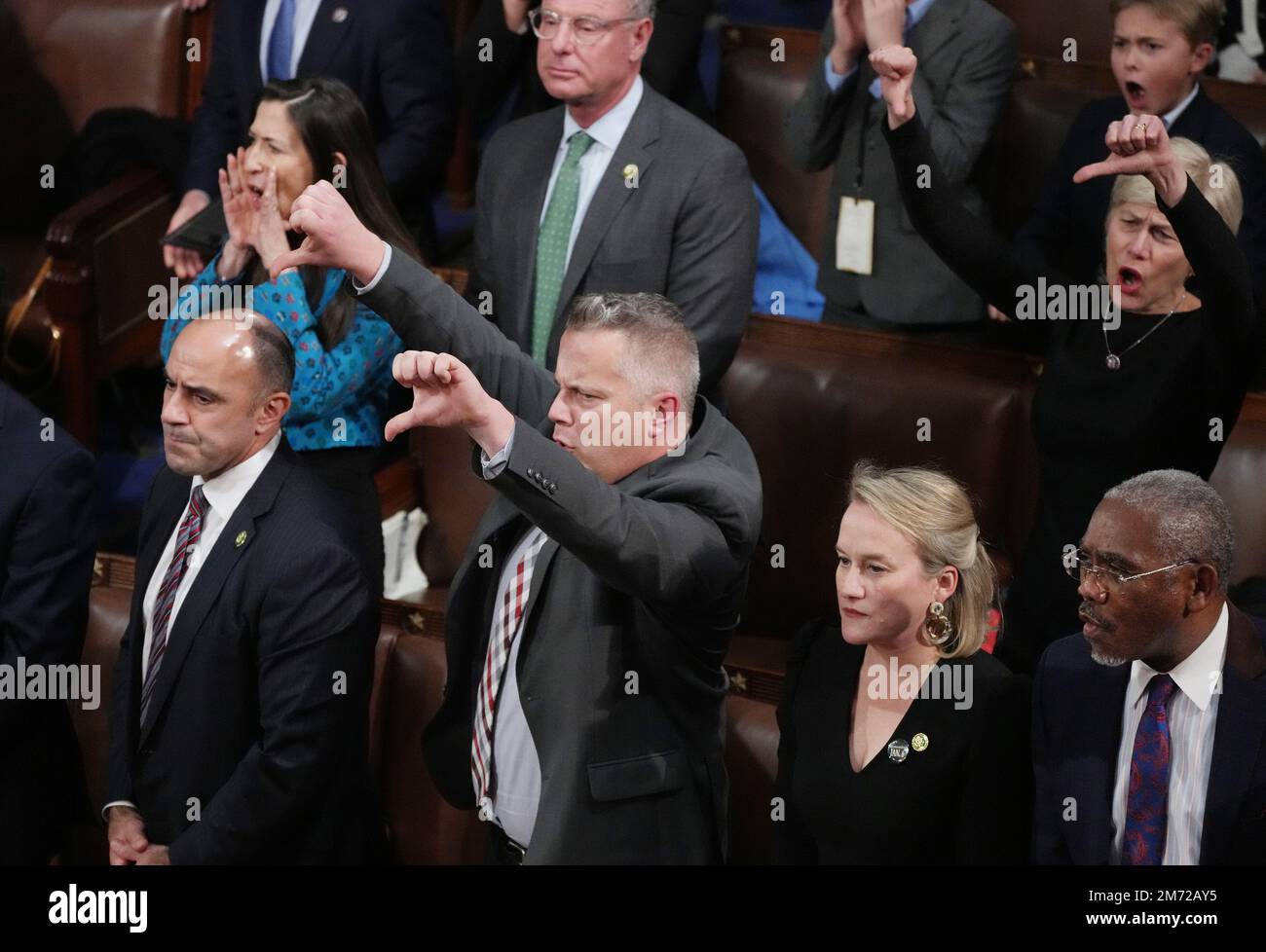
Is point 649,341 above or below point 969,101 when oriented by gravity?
below

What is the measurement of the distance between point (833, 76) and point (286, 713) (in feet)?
4.68

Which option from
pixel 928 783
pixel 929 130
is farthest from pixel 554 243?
pixel 928 783

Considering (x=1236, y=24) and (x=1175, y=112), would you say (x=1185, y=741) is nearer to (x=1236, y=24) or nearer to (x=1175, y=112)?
(x=1175, y=112)

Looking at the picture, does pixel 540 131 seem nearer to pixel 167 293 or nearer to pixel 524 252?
pixel 524 252

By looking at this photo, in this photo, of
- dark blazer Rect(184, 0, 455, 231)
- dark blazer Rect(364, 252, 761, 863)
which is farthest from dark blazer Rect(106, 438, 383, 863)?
dark blazer Rect(184, 0, 455, 231)

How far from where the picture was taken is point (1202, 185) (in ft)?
7.45

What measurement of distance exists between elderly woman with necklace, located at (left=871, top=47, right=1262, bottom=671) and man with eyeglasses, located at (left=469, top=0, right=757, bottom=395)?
306 mm

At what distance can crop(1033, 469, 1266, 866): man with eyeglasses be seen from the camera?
1.84 m

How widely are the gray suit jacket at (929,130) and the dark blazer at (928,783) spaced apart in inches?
44.6

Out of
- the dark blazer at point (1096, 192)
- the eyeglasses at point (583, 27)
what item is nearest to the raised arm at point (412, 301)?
the eyeglasses at point (583, 27)

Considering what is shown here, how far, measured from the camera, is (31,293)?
3488mm
